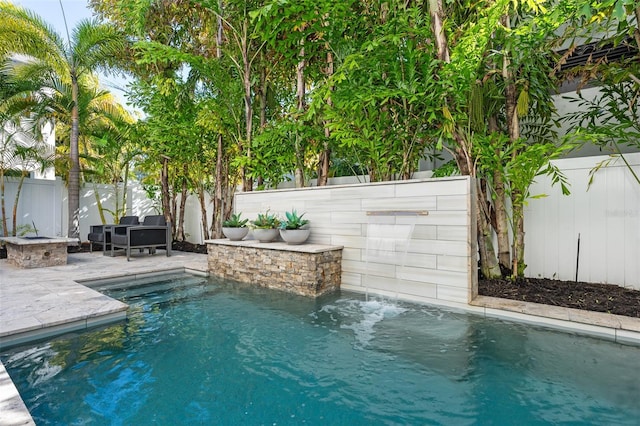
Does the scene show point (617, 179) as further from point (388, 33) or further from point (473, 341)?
point (388, 33)

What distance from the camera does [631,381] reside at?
2375 millimetres

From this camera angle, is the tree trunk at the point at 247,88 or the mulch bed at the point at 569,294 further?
the tree trunk at the point at 247,88

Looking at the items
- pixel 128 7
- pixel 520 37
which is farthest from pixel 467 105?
pixel 128 7

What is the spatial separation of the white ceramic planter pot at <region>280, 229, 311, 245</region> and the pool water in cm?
159

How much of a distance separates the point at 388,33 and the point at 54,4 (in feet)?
27.4

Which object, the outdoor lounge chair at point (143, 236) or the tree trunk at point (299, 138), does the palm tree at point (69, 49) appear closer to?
the outdoor lounge chair at point (143, 236)

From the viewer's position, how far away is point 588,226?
4.14 metres

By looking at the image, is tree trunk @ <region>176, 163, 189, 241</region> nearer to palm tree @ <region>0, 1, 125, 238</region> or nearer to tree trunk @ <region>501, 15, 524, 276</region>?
palm tree @ <region>0, 1, 125, 238</region>

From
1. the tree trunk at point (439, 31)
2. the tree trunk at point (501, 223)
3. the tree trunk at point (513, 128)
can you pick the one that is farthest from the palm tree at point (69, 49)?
the tree trunk at point (501, 223)

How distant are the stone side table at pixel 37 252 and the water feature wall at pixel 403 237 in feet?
15.6

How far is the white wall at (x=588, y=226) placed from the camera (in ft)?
12.8

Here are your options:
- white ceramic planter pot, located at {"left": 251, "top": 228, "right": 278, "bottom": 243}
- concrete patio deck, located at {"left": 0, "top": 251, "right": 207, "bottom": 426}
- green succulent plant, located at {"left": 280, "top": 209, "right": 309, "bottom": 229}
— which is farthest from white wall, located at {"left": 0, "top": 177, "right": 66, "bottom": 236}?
green succulent plant, located at {"left": 280, "top": 209, "right": 309, "bottom": 229}

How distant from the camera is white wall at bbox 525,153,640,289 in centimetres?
389

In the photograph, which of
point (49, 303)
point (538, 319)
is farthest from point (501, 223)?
point (49, 303)
